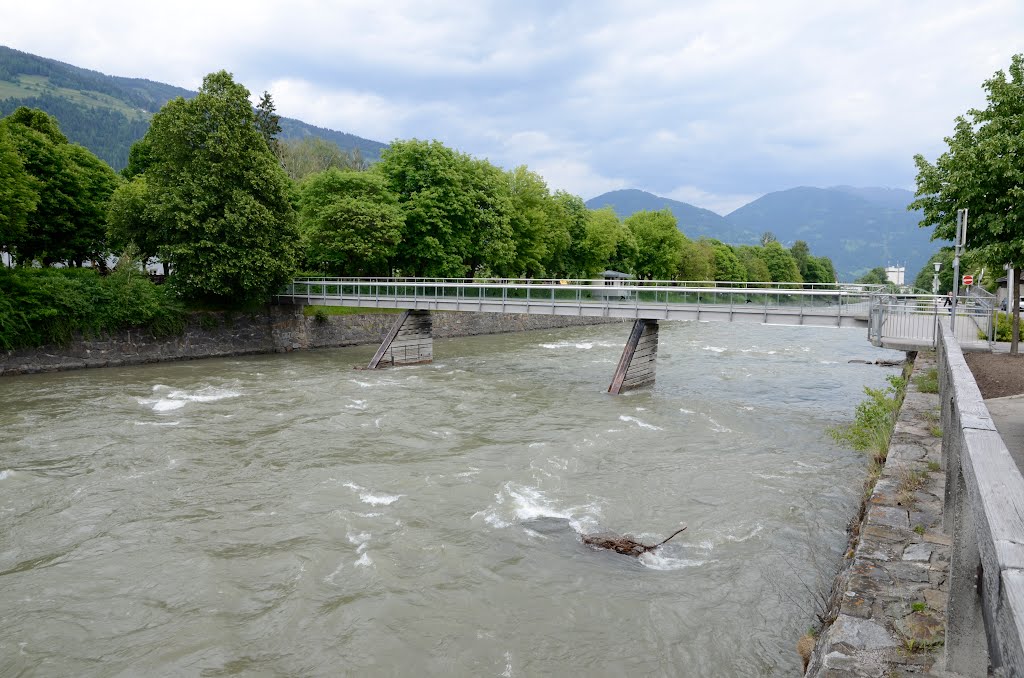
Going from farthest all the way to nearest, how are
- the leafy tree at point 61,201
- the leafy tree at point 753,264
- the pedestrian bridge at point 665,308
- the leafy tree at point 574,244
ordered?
1. the leafy tree at point 753,264
2. the leafy tree at point 574,244
3. the leafy tree at point 61,201
4. the pedestrian bridge at point 665,308

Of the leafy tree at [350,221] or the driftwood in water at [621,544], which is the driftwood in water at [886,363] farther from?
the leafy tree at [350,221]

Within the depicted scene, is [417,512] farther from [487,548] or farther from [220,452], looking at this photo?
[220,452]

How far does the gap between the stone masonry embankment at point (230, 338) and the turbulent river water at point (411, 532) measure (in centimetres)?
671

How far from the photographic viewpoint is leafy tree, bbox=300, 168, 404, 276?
1652 inches

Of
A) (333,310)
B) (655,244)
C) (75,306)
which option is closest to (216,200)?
(75,306)

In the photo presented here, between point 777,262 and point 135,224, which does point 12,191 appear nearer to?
point 135,224

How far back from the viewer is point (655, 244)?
81.0m

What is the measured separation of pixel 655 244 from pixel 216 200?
57.0 metres

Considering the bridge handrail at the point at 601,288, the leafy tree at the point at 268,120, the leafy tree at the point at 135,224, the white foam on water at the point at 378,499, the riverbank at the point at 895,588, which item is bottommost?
the white foam on water at the point at 378,499

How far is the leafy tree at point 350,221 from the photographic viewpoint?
1652 inches

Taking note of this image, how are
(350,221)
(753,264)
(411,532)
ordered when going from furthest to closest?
(753,264) < (350,221) < (411,532)

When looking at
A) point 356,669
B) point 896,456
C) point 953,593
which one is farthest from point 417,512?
point 953,593

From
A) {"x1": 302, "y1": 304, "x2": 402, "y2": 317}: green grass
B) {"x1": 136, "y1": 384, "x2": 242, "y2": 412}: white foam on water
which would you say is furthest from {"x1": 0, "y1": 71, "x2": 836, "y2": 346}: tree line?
{"x1": 136, "y1": 384, "x2": 242, "y2": 412}: white foam on water

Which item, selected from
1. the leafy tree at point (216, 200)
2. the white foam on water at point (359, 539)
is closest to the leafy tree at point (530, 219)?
the leafy tree at point (216, 200)
